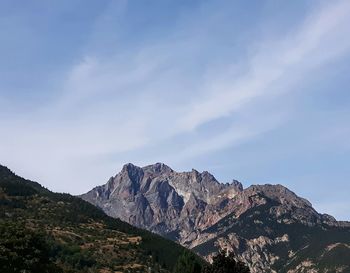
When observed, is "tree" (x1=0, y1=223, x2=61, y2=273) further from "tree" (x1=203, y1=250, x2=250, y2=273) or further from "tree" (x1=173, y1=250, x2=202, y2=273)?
"tree" (x1=173, y1=250, x2=202, y2=273)

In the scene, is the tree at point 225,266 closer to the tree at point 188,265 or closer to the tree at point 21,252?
the tree at point 188,265

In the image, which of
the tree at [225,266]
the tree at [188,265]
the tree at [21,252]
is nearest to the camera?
the tree at [21,252]

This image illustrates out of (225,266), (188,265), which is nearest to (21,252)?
(225,266)

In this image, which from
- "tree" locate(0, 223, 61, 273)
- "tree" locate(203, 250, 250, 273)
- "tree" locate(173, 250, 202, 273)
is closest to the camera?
"tree" locate(0, 223, 61, 273)

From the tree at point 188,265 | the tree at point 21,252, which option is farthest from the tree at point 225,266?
the tree at point 21,252

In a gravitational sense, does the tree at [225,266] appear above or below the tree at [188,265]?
below

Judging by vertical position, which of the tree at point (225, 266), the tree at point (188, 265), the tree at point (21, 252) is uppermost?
the tree at point (188, 265)

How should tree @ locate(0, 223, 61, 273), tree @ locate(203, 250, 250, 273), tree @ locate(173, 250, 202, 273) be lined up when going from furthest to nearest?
tree @ locate(173, 250, 202, 273) < tree @ locate(203, 250, 250, 273) < tree @ locate(0, 223, 61, 273)

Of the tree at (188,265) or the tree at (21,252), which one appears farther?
the tree at (188,265)

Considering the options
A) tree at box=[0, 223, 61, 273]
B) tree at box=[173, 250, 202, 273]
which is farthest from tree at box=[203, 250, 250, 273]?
tree at box=[0, 223, 61, 273]

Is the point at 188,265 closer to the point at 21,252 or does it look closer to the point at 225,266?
the point at 225,266

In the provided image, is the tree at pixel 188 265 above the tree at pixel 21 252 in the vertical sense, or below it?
above

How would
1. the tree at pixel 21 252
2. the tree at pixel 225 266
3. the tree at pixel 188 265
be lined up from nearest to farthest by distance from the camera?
the tree at pixel 21 252 → the tree at pixel 225 266 → the tree at pixel 188 265

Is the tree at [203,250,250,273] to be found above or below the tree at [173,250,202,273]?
below
